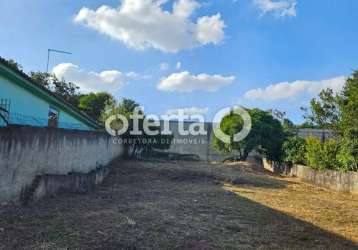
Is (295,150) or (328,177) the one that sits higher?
(295,150)

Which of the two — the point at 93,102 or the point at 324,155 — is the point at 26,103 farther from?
the point at 93,102

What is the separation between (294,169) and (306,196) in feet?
26.7

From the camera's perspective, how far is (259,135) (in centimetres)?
2542

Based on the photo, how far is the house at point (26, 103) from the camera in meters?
9.84

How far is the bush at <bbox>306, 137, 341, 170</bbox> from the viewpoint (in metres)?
15.9

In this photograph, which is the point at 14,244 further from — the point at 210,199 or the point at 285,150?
the point at 285,150

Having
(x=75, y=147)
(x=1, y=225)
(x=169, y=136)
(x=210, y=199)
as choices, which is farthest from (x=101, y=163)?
(x=169, y=136)

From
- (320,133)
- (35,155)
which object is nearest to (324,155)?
(320,133)

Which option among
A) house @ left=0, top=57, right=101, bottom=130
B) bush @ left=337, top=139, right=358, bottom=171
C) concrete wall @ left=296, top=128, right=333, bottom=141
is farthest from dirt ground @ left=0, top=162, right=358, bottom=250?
concrete wall @ left=296, top=128, right=333, bottom=141

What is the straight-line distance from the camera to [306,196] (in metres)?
12.6

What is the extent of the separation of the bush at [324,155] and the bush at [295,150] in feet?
5.95

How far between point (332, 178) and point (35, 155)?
455 inches

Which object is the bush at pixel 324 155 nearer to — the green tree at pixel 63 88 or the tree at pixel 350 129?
the tree at pixel 350 129

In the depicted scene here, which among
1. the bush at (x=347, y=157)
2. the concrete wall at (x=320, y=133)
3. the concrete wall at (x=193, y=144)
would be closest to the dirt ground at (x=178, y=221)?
the bush at (x=347, y=157)
